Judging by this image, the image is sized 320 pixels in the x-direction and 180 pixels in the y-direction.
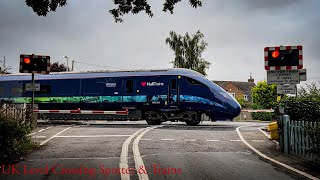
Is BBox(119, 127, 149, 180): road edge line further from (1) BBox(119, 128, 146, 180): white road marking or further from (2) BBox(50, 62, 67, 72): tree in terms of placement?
(2) BBox(50, 62, 67, 72): tree

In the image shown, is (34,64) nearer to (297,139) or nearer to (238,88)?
(297,139)

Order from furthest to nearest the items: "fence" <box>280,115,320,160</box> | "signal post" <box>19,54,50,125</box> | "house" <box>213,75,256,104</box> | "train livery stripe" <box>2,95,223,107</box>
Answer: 1. "house" <box>213,75,256,104</box>
2. "train livery stripe" <box>2,95,223,107</box>
3. "signal post" <box>19,54,50,125</box>
4. "fence" <box>280,115,320,160</box>

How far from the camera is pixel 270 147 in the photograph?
10875mm

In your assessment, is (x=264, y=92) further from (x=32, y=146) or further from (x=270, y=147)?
(x=32, y=146)

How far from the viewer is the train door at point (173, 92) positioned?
19.3m

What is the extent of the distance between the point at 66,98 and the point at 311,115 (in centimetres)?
1610

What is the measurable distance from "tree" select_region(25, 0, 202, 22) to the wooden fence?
4.16m

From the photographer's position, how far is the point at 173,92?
1941 centimetres

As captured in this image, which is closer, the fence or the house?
the fence

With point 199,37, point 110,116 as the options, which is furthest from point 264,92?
point 110,116

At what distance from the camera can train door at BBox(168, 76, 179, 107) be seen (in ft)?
63.5

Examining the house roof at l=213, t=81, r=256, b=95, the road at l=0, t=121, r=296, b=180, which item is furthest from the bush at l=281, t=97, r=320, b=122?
the house roof at l=213, t=81, r=256, b=95

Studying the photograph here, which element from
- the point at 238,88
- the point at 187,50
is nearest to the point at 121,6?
the point at 187,50

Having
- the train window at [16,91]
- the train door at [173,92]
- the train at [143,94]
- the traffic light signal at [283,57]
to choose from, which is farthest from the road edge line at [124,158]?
the train window at [16,91]
